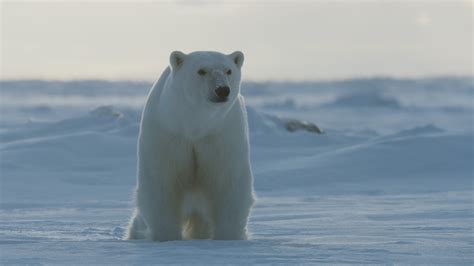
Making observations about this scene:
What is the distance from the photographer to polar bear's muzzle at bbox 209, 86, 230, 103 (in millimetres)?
4141

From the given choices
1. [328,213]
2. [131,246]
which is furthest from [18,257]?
[328,213]

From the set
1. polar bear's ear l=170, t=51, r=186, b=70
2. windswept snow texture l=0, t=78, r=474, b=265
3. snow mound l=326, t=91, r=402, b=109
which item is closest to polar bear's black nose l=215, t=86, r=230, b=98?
polar bear's ear l=170, t=51, r=186, b=70

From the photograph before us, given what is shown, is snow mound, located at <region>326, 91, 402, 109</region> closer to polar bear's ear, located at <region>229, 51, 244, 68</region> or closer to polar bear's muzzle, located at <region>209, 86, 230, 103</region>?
polar bear's ear, located at <region>229, 51, 244, 68</region>

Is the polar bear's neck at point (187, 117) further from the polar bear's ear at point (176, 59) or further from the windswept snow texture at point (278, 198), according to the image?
the windswept snow texture at point (278, 198)

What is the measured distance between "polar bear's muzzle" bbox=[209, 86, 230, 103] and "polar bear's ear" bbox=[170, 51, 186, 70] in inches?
15.0

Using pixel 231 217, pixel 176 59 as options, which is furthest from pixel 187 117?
pixel 231 217

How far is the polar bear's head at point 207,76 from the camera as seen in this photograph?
4172 mm

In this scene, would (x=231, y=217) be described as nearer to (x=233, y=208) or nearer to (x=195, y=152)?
(x=233, y=208)

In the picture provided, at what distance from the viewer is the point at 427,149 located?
9320 mm

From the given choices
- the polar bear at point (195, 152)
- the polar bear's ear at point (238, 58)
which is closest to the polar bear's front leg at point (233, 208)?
the polar bear at point (195, 152)

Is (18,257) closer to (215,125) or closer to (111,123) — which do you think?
(215,125)

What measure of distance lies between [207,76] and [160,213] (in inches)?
29.5

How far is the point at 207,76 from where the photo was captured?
14.0 ft

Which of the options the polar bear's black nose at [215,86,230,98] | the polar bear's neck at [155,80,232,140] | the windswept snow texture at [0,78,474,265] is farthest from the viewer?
the polar bear's neck at [155,80,232,140]
